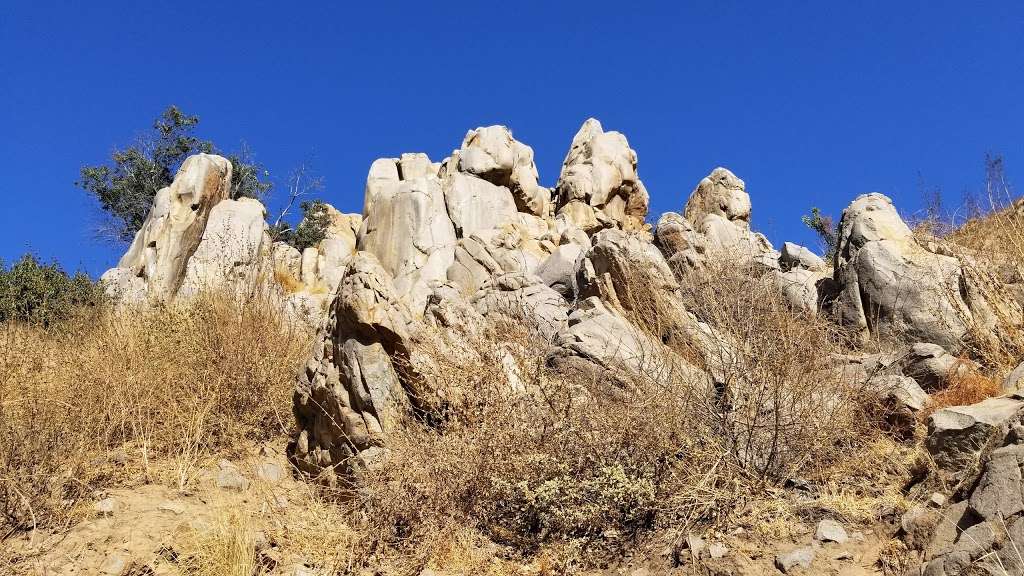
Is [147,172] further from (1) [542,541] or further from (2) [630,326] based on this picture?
(1) [542,541]

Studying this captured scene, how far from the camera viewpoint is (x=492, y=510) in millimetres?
5633

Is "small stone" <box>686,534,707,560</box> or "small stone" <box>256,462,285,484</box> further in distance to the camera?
"small stone" <box>256,462,285,484</box>

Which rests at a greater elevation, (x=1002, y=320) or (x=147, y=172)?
(x=147, y=172)

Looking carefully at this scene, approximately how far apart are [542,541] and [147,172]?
24758 mm

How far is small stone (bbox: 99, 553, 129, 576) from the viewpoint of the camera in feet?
16.2

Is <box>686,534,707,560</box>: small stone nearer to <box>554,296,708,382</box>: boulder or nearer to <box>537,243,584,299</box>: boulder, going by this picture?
<box>554,296,708,382</box>: boulder

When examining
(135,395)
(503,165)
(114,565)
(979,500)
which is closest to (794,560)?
(979,500)

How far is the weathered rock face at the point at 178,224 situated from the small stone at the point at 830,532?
15171 millimetres

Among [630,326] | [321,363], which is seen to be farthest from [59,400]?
[630,326]

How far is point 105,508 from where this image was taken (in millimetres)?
5645

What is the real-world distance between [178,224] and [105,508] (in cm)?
1366

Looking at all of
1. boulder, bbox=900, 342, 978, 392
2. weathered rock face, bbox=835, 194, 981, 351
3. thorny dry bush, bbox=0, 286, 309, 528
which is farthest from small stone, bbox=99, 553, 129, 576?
weathered rock face, bbox=835, 194, 981, 351

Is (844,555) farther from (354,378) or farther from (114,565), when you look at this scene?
(114,565)

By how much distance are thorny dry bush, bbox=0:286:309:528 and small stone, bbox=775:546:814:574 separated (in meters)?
4.81
